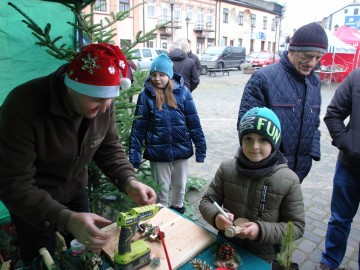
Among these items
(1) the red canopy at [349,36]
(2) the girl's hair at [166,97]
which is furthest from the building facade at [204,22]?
(2) the girl's hair at [166,97]

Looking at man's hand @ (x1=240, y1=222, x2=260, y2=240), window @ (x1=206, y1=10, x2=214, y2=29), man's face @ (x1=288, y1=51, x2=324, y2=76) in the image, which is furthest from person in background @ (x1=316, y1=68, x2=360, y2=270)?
window @ (x1=206, y1=10, x2=214, y2=29)

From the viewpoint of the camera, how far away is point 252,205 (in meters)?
1.68

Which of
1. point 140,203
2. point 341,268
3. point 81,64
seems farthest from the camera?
point 341,268

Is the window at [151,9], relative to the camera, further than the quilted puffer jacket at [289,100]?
Yes

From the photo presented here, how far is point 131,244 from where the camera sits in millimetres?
1379

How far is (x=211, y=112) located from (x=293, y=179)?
7.61 meters

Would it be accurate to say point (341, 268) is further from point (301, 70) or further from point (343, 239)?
point (301, 70)

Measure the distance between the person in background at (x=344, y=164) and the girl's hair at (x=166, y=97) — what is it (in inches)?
57.0

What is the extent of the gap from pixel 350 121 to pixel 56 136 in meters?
2.06

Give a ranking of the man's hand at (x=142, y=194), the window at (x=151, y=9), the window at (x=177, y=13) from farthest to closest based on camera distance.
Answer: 1. the window at (x=177, y=13)
2. the window at (x=151, y=9)
3. the man's hand at (x=142, y=194)

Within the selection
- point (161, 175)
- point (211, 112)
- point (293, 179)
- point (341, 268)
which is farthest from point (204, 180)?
point (211, 112)

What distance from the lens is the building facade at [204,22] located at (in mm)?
28516

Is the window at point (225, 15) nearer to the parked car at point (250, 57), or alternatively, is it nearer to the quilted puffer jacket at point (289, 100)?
the parked car at point (250, 57)

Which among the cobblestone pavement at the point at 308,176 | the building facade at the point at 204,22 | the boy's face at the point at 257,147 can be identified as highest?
the building facade at the point at 204,22
